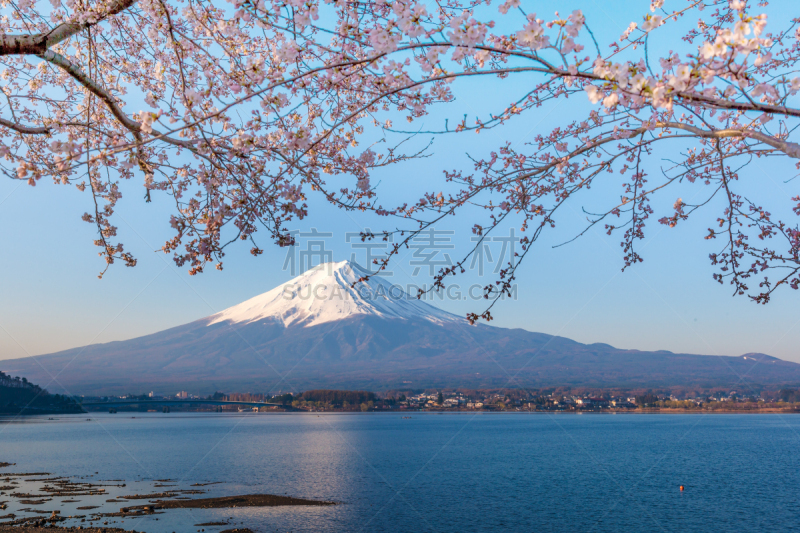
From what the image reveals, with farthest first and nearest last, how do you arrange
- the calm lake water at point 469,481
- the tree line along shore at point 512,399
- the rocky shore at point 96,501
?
the tree line along shore at point 512,399
the calm lake water at point 469,481
the rocky shore at point 96,501

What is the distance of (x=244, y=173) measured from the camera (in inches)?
203

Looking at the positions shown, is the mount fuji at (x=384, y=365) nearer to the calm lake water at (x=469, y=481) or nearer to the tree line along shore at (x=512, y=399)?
the tree line along shore at (x=512, y=399)

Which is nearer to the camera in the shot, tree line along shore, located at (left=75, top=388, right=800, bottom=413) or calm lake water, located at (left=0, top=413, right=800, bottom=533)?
calm lake water, located at (left=0, top=413, right=800, bottom=533)

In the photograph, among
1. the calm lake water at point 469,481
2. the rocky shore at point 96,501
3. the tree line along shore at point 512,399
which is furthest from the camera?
the tree line along shore at point 512,399

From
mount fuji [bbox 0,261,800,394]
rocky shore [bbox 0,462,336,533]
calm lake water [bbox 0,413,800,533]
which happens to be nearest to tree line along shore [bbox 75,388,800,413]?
mount fuji [bbox 0,261,800,394]

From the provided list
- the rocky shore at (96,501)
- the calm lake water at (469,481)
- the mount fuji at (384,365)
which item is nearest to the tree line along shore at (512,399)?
the mount fuji at (384,365)

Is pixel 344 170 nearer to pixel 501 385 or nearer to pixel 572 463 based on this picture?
pixel 572 463

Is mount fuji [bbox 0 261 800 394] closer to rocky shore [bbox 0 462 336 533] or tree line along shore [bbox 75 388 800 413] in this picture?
tree line along shore [bbox 75 388 800 413]

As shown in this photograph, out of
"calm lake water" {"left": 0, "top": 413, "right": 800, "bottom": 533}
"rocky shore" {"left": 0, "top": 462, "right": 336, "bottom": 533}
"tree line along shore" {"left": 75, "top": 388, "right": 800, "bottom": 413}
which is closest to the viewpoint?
"rocky shore" {"left": 0, "top": 462, "right": 336, "bottom": 533}

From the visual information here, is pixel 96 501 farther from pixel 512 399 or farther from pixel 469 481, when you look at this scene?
pixel 512 399

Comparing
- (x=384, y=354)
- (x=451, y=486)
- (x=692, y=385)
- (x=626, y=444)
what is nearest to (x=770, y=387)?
(x=692, y=385)

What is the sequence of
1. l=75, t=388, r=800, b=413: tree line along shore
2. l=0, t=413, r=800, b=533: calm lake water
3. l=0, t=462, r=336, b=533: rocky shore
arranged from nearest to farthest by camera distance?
l=0, t=462, r=336, b=533: rocky shore → l=0, t=413, r=800, b=533: calm lake water → l=75, t=388, r=800, b=413: tree line along shore

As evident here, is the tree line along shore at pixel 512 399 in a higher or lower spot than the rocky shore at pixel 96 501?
lower

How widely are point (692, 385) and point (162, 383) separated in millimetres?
171457
